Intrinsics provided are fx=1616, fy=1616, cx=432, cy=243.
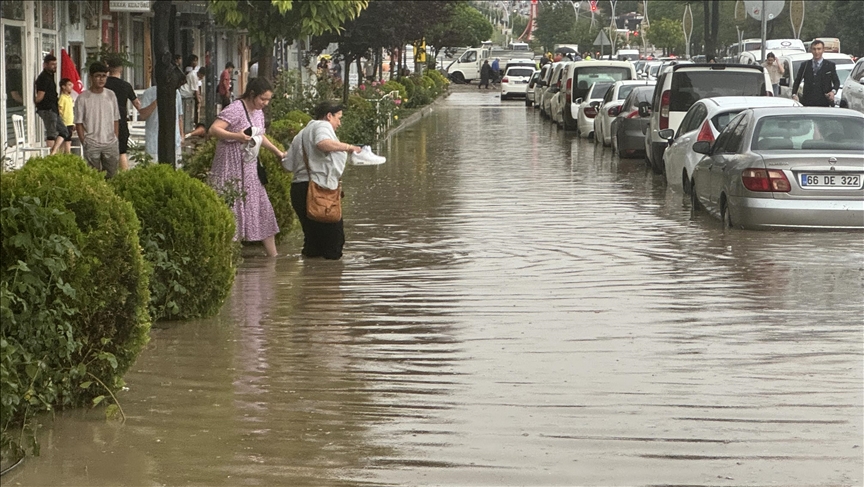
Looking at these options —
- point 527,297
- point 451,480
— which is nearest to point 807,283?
point 527,297

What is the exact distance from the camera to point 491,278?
12.1 meters

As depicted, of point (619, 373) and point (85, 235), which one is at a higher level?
point (85, 235)

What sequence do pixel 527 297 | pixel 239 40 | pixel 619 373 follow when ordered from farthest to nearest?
pixel 239 40
pixel 527 297
pixel 619 373

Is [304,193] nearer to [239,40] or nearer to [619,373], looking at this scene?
[619,373]

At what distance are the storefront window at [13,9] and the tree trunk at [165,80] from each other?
12.2m

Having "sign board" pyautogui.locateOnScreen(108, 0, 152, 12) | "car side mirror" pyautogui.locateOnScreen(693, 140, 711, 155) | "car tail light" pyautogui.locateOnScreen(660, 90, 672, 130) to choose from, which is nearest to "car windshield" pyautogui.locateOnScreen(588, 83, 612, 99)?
"sign board" pyautogui.locateOnScreen(108, 0, 152, 12)

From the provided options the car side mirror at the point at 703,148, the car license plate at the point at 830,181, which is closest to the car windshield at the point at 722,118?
the car side mirror at the point at 703,148

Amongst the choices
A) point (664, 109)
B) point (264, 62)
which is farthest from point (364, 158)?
point (664, 109)

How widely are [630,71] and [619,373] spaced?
29552 mm

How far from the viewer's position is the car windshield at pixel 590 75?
120 ft

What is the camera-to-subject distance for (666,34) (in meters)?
114

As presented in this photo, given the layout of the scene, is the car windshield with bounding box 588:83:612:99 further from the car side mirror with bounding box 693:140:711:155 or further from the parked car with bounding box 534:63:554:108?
the car side mirror with bounding box 693:140:711:155

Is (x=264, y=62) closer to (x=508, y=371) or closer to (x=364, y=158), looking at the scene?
(x=364, y=158)

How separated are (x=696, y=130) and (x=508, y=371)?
38.0ft
